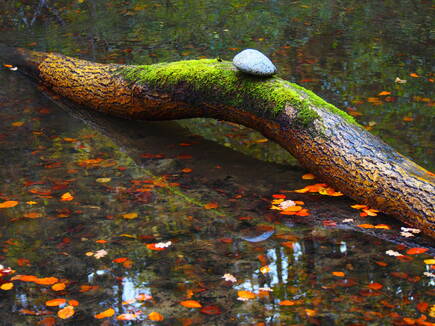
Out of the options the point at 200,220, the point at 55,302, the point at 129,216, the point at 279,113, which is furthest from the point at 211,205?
the point at 55,302

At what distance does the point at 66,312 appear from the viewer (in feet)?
11.5

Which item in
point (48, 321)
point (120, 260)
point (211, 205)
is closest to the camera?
point (48, 321)

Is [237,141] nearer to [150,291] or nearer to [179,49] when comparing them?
[150,291]

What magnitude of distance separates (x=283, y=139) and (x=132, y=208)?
1.69m

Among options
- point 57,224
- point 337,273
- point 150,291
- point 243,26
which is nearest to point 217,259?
point 150,291

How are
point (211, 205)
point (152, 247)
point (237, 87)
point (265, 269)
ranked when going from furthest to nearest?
point (237, 87) < point (211, 205) < point (152, 247) < point (265, 269)

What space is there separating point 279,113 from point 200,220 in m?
1.42

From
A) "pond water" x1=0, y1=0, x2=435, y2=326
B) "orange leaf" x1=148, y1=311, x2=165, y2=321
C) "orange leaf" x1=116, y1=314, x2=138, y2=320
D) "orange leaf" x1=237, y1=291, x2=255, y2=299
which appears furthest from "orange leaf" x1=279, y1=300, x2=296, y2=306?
"orange leaf" x1=116, y1=314, x2=138, y2=320

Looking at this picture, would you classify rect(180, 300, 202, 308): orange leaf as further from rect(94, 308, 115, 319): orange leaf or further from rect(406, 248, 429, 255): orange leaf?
rect(406, 248, 429, 255): orange leaf

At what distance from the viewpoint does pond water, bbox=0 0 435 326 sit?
361 centimetres

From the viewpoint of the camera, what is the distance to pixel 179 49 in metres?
9.50

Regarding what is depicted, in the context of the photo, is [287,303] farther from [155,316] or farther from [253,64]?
[253,64]

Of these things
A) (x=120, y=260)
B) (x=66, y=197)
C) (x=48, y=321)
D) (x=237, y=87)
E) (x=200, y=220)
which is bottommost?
(x=48, y=321)

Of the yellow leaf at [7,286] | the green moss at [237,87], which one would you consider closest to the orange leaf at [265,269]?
the green moss at [237,87]
